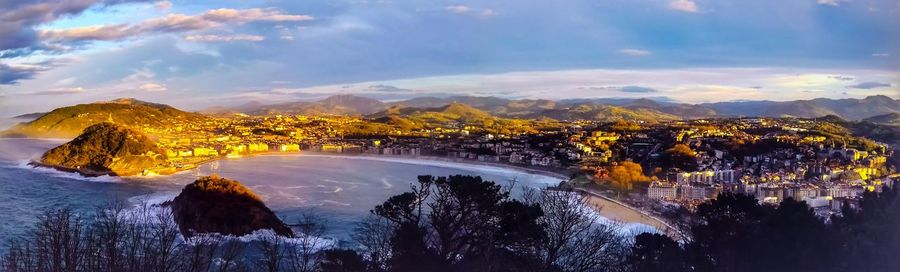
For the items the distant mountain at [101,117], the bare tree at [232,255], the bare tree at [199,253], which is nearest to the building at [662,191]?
the bare tree at [232,255]

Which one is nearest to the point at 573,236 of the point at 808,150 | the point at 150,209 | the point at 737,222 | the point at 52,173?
the point at 737,222

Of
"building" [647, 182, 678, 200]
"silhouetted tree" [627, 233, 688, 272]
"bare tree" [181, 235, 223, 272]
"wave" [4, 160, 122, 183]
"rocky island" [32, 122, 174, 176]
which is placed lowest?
"silhouetted tree" [627, 233, 688, 272]

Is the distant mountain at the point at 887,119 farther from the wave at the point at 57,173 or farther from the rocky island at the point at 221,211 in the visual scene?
the wave at the point at 57,173

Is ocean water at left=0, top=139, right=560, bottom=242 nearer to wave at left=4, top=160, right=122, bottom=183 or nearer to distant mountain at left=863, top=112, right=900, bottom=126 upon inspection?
wave at left=4, top=160, right=122, bottom=183

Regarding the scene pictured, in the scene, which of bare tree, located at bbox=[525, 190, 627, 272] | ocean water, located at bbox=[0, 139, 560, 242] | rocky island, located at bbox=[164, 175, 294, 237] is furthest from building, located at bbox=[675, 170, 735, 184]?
rocky island, located at bbox=[164, 175, 294, 237]

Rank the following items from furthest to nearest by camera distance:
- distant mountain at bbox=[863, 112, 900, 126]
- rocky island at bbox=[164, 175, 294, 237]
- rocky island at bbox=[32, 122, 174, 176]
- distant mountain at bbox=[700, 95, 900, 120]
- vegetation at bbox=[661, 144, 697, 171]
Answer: vegetation at bbox=[661, 144, 697, 171] < rocky island at bbox=[32, 122, 174, 176] < distant mountain at bbox=[700, 95, 900, 120] < rocky island at bbox=[164, 175, 294, 237] < distant mountain at bbox=[863, 112, 900, 126]

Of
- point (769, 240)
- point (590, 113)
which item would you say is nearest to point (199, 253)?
point (769, 240)
